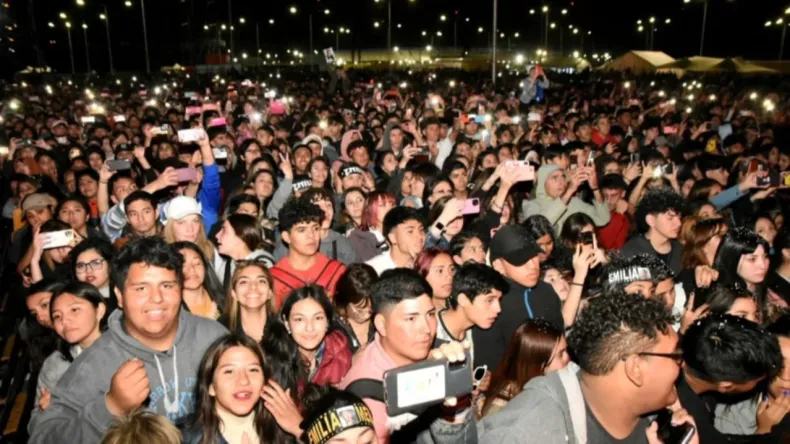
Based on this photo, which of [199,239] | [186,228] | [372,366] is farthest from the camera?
[199,239]

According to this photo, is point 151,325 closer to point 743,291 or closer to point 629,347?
point 629,347

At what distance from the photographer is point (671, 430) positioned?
2.87 m

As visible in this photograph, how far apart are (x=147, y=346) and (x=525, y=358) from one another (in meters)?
2.06

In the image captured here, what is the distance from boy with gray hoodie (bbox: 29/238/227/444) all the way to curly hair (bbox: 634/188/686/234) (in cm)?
423

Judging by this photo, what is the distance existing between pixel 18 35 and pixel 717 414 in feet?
145

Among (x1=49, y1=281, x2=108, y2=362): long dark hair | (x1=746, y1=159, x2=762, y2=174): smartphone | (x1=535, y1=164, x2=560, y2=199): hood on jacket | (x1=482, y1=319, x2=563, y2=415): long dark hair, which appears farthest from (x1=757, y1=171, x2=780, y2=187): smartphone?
(x1=49, y1=281, x2=108, y2=362): long dark hair

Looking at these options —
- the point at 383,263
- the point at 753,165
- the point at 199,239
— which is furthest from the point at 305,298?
the point at 753,165

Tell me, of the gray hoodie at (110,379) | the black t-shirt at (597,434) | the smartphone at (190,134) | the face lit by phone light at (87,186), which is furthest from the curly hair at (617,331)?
the face lit by phone light at (87,186)

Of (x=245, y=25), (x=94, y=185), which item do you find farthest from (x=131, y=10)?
(x=94, y=185)

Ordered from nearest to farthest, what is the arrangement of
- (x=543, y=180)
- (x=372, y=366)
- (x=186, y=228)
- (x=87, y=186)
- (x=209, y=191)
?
1. (x=372, y=366)
2. (x=186, y=228)
3. (x=543, y=180)
4. (x=209, y=191)
5. (x=87, y=186)

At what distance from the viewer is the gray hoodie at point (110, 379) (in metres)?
2.73

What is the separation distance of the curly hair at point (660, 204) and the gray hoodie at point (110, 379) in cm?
417

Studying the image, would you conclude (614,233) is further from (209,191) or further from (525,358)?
(209,191)

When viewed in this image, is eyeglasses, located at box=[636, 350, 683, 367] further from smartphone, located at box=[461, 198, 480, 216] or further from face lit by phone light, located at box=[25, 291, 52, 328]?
face lit by phone light, located at box=[25, 291, 52, 328]
